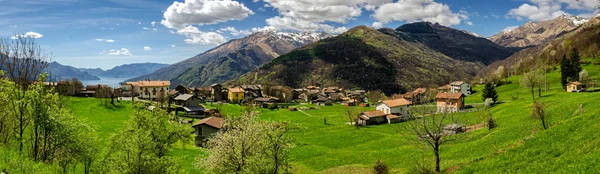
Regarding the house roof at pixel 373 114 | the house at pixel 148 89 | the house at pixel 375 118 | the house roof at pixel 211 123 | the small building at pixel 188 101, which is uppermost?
the house at pixel 148 89

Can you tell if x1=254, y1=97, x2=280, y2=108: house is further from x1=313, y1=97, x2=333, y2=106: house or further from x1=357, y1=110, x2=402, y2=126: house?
x1=357, y1=110, x2=402, y2=126: house

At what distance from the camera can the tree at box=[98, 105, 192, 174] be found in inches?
1128

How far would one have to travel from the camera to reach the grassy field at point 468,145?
2677 centimetres

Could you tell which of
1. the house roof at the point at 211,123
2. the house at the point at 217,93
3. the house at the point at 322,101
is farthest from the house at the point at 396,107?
the house at the point at 217,93

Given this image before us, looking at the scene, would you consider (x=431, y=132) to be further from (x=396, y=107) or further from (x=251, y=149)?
(x=396, y=107)

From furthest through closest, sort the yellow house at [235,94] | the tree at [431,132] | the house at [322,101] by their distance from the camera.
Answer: the house at [322,101]
the yellow house at [235,94]
the tree at [431,132]

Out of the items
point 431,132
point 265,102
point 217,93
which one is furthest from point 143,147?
point 217,93

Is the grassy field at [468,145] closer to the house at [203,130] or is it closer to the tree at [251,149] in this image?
the house at [203,130]

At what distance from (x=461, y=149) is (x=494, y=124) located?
1849 centimetres

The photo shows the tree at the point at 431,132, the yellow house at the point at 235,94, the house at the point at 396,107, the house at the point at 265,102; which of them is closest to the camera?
the tree at the point at 431,132

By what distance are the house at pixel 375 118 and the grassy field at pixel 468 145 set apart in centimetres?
518

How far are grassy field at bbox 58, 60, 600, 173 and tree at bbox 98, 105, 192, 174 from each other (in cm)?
538

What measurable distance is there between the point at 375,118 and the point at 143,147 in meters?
79.7

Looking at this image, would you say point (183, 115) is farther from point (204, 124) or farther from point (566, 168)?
point (566, 168)
